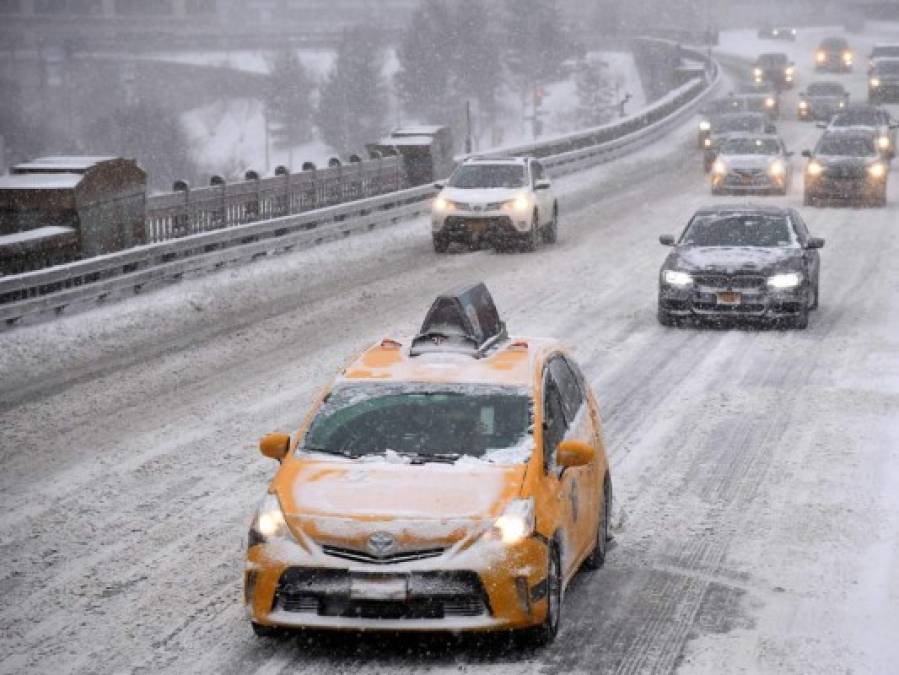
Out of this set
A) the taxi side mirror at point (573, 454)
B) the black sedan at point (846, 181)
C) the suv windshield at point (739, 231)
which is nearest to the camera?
the taxi side mirror at point (573, 454)

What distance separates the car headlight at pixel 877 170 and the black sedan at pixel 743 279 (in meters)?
15.5

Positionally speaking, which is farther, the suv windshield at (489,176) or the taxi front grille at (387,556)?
the suv windshield at (489,176)

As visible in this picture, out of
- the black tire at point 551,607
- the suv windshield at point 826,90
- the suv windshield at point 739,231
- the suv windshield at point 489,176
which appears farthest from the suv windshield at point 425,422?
the suv windshield at point 826,90

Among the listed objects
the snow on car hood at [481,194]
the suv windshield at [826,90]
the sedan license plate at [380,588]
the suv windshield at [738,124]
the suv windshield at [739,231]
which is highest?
the sedan license plate at [380,588]

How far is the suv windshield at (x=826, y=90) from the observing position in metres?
62.7

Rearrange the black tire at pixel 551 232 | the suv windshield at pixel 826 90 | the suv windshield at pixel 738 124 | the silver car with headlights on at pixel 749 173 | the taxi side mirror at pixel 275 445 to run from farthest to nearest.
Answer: the suv windshield at pixel 826 90 → the suv windshield at pixel 738 124 → the silver car with headlights on at pixel 749 173 → the black tire at pixel 551 232 → the taxi side mirror at pixel 275 445

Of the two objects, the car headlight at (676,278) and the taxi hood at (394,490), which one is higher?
the taxi hood at (394,490)

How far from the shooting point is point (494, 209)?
2919cm

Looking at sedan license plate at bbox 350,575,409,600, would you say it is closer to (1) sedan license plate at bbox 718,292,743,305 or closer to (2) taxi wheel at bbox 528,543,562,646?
(2) taxi wheel at bbox 528,543,562,646

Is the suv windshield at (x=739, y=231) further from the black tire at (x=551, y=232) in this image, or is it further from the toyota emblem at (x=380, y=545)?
the toyota emblem at (x=380, y=545)

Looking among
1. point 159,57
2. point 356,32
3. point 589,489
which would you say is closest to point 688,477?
point 589,489

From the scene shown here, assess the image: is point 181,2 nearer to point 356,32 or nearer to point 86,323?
point 356,32


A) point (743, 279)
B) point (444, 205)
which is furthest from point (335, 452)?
point (444, 205)

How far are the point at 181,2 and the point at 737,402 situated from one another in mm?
170737
